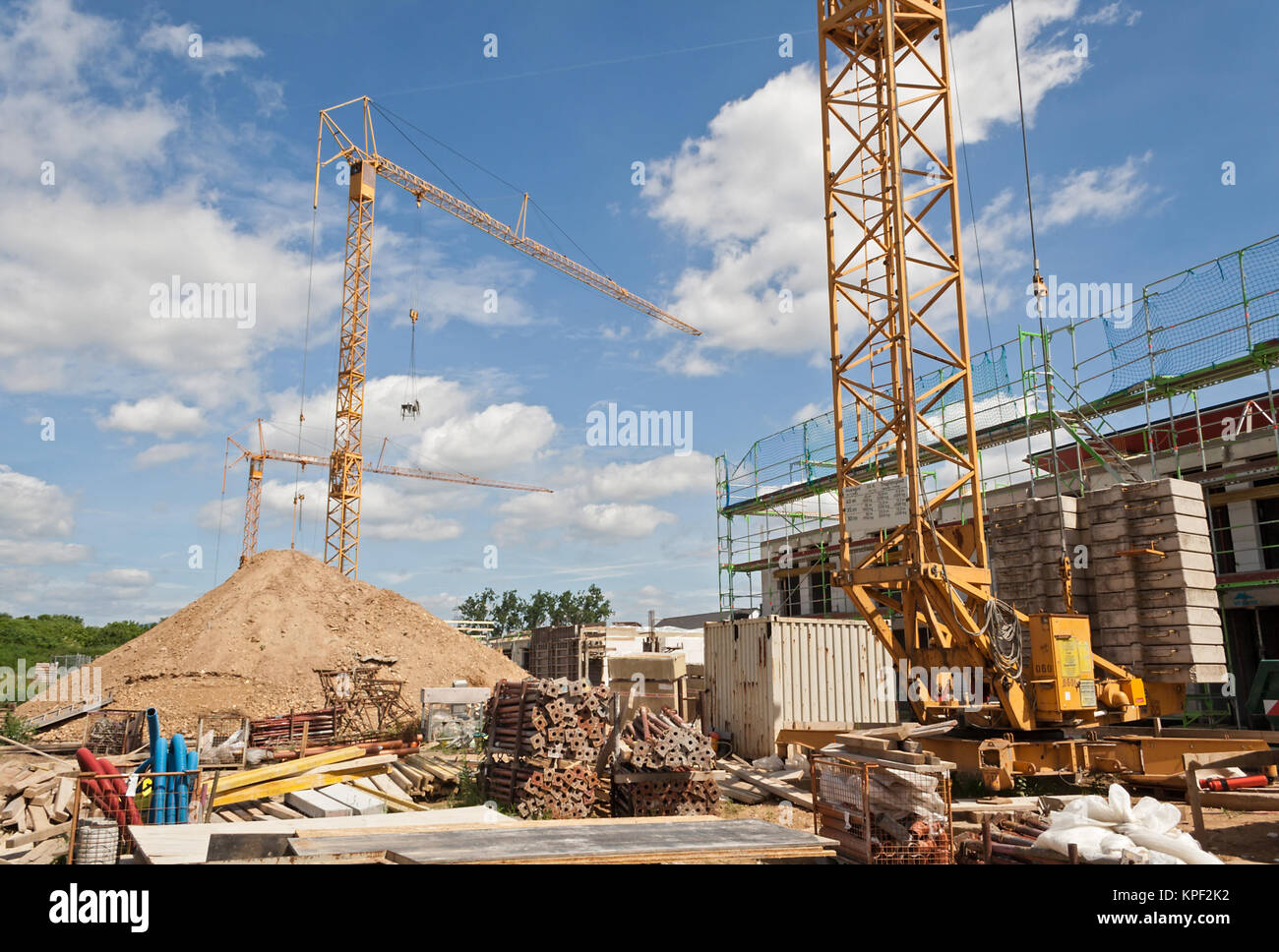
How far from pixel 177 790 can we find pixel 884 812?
8.22 m

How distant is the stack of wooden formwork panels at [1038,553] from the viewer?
14.6 meters

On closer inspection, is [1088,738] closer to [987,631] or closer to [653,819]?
[987,631]

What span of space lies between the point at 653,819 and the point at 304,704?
821 inches

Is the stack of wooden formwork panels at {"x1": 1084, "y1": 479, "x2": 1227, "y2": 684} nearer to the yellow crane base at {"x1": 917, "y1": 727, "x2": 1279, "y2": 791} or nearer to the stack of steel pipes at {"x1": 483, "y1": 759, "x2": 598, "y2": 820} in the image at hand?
the yellow crane base at {"x1": 917, "y1": 727, "x2": 1279, "y2": 791}

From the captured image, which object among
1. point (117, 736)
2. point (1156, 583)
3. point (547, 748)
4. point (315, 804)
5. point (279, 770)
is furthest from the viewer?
point (117, 736)

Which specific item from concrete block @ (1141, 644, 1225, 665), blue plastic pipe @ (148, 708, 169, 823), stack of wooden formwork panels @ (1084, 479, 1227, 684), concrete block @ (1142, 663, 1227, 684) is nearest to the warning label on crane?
stack of wooden formwork panels @ (1084, 479, 1227, 684)

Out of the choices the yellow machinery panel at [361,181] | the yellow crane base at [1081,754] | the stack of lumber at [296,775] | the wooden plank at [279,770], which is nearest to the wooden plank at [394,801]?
the stack of lumber at [296,775]

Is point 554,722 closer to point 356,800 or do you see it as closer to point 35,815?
point 356,800

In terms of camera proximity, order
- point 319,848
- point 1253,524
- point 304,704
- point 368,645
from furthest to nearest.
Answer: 1. point 368,645
2. point 304,704
3. point 1253,524
4. point 319,848

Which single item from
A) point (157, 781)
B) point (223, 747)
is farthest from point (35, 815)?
point (223, 747)

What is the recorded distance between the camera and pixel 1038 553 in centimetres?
1499
